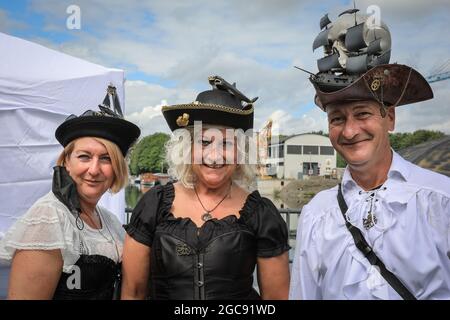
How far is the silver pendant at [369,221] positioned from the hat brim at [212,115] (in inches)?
35.1

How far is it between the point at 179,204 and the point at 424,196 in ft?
4.21

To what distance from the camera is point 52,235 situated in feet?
6.67

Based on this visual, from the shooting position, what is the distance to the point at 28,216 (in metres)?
2.08

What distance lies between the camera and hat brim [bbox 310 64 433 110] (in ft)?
6.08

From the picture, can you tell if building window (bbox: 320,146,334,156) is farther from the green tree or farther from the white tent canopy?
the white tent canopy

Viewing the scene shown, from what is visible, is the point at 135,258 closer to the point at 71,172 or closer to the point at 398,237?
the point at 71,172

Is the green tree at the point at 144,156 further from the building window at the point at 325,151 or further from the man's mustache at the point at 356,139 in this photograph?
the building window at the point at 325,151

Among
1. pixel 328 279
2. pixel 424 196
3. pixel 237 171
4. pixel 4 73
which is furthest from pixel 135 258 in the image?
pixel 4 73

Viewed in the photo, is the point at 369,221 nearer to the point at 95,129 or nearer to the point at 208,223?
the point at 208,223

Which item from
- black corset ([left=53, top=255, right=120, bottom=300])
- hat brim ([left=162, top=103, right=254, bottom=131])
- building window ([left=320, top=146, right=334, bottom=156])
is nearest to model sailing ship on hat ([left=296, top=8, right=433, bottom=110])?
hat brim ([left=162, top=103, right=254, bottom=131])

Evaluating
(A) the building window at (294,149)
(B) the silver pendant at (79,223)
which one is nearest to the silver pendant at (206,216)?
(B) the silver pendant at (79,223)

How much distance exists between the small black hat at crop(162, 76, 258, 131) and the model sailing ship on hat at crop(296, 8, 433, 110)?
0.50 meters

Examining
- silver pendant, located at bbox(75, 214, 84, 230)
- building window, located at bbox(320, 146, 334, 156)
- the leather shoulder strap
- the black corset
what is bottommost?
the black corset

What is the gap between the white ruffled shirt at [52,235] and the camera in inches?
78.5
